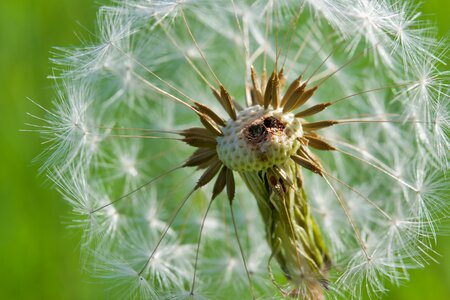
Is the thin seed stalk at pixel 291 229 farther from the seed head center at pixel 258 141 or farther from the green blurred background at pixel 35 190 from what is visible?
the green blurred background at pixel 35 190

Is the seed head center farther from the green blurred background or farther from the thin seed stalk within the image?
the green blurred background

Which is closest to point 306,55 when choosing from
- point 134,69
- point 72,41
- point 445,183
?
point 134,69

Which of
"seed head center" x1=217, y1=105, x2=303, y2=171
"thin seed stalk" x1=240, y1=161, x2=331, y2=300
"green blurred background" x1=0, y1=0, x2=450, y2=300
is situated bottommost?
"thin seed stalk" x1=240, y1=161, x2=331, y2=300

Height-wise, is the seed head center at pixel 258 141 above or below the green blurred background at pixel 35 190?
below

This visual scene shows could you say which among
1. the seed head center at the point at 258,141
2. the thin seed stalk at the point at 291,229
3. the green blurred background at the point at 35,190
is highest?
the green blurred background at the point at 35,190

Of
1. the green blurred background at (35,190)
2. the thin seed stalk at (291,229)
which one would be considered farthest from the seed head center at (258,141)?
the green blurred background at (35,190)

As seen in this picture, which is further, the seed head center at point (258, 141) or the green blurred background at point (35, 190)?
the green blurred background at point (35, 190)

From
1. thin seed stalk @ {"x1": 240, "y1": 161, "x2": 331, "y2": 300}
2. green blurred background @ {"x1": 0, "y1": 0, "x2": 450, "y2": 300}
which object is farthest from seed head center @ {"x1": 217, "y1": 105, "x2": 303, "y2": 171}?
green blurred background @ {"x1": 0, "y1": 0, "x2": 450, "y2": 300}
